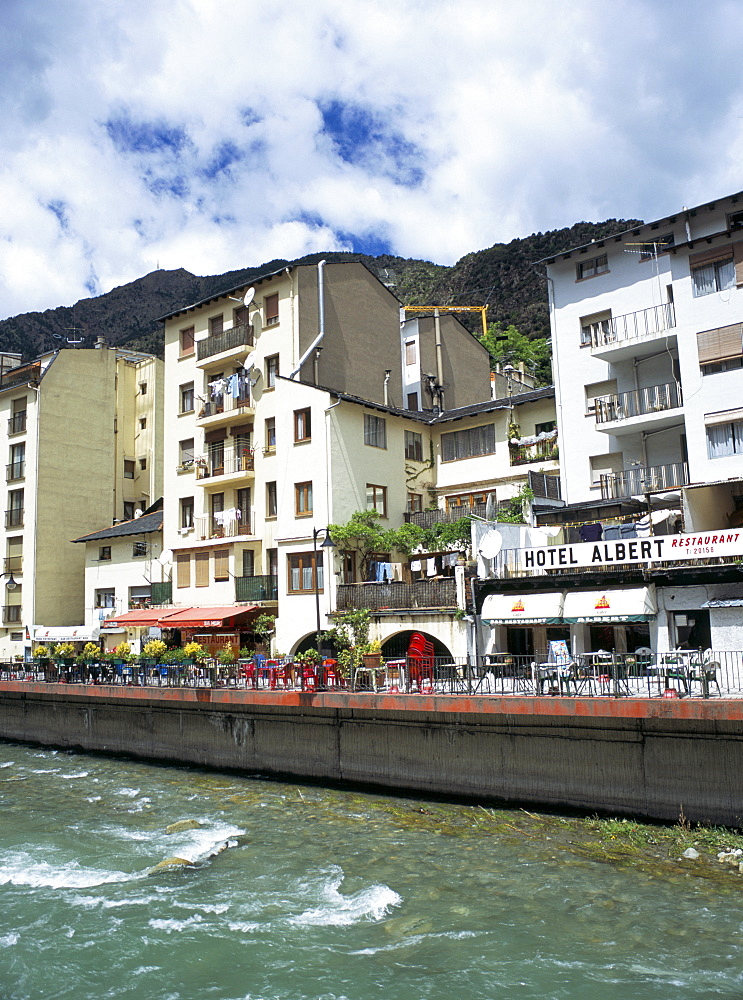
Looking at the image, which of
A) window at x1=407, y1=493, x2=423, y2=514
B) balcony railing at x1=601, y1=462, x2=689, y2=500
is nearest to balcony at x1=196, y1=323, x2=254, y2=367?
window at x1=407, y1=493, x2=423, y2=514

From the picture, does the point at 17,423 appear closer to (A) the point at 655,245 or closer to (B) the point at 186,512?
(B) the point at 186,512

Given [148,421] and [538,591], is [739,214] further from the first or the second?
[148,421]

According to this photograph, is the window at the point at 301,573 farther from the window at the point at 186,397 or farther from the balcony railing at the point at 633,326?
the balcony railing at the point at 633,326

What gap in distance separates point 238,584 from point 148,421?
21552mm

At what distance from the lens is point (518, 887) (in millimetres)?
16016

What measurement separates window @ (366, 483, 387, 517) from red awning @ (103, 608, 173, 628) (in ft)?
36.4

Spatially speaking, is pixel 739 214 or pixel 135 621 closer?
pixel 739 214

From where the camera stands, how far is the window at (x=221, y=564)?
4047cm

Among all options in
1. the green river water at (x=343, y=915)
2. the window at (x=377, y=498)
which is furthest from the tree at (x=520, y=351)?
the green river water at (x=343, y=915)

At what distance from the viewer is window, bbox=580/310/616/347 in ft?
122

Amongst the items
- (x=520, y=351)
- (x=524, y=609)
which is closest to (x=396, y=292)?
(x=520, y=351)

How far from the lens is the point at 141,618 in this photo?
4084 centimetres

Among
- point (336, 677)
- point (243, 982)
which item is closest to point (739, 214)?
point (336, 677)

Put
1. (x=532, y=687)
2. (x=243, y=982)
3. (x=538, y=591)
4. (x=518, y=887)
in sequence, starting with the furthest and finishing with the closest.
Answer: (x=538, y=591) < (x=532, y=687) < (x=518, y=887) < (x=243, y=982)
